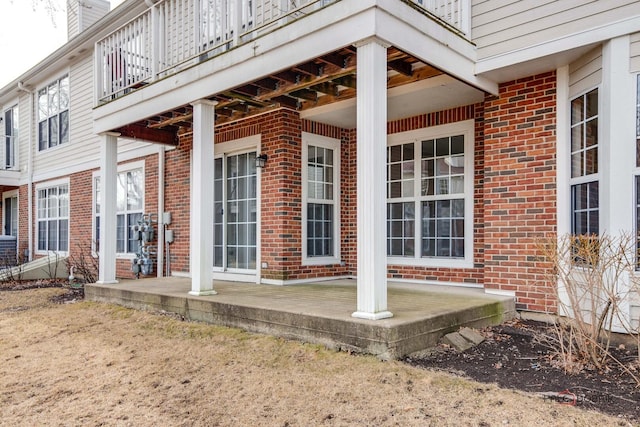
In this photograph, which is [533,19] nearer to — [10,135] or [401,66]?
[401,66]

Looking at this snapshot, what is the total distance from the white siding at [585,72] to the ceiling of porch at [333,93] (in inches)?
43.1

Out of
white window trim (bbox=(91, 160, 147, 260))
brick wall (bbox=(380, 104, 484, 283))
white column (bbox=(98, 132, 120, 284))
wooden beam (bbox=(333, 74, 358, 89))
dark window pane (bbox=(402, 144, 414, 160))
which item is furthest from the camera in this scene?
white window trim (bbox=(91, 160, 147, 260))

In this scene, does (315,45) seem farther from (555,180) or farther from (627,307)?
(627,307)

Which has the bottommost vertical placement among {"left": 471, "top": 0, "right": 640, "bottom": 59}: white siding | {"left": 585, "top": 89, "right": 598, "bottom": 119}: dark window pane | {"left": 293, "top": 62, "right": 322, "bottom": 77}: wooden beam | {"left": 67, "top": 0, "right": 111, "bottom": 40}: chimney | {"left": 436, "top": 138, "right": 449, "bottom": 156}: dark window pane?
{"left": 436, "top": 138, "right": 449, "bottom": 156}: dark window pane

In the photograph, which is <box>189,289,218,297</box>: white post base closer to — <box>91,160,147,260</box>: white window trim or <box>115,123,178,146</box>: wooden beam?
<box>115,123,178,146</box>: wooden beam

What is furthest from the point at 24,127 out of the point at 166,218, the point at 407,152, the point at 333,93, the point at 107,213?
the point at 407,152

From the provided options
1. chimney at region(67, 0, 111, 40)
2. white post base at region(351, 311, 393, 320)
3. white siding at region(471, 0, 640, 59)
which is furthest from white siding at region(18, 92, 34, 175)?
white post base at region(351, 311, 393, 320)

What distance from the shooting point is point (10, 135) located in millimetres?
14961

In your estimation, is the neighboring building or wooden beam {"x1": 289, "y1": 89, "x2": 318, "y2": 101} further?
wooden beam {"x1": 289, "y1": 89, "x2": 318, "y2": 101}

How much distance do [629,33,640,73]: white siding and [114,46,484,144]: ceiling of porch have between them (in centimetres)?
170

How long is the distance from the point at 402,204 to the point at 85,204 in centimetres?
805

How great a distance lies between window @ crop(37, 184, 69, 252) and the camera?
12.4 m

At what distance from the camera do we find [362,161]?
4145mm

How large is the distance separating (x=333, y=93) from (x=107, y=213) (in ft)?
13.3
